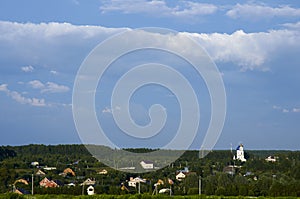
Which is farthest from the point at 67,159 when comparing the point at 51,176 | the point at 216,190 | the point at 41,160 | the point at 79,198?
the point at 79,198

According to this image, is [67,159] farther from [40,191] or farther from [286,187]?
[286,187]

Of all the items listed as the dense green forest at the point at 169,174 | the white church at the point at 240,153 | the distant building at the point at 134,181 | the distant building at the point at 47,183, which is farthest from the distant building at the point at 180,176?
the white church at the point at 240,153

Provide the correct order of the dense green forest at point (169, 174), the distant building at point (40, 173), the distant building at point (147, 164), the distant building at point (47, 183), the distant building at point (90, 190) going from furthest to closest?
1. the distant building at point (40, 173)
2. the distant building at point (147, 164)
3. the distant building at point (47, 183)
4. the distant building at point (90, 190)
5. the dense green forest at point (169, 174)

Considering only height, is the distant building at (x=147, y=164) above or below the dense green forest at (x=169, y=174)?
above

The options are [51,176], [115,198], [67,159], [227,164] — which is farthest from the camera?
[67,159]

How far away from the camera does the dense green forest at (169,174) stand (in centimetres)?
3584

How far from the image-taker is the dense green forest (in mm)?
35841

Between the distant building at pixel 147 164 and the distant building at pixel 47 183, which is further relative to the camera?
the distant building at pixel 147 164

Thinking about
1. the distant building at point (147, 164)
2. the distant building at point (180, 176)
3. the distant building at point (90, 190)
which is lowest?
the distant building at point (90, 190)

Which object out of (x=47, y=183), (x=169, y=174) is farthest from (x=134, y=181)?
(x=169, y=174)

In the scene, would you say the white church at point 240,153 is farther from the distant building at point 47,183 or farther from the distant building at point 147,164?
the distant building at point 47,183

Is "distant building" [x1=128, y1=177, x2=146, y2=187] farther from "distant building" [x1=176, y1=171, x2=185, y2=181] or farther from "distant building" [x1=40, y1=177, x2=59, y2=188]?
"distant building" [x1=40, y1=177, x2=59, y2=188]

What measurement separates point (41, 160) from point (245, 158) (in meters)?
23.5

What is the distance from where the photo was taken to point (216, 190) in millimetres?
35750
